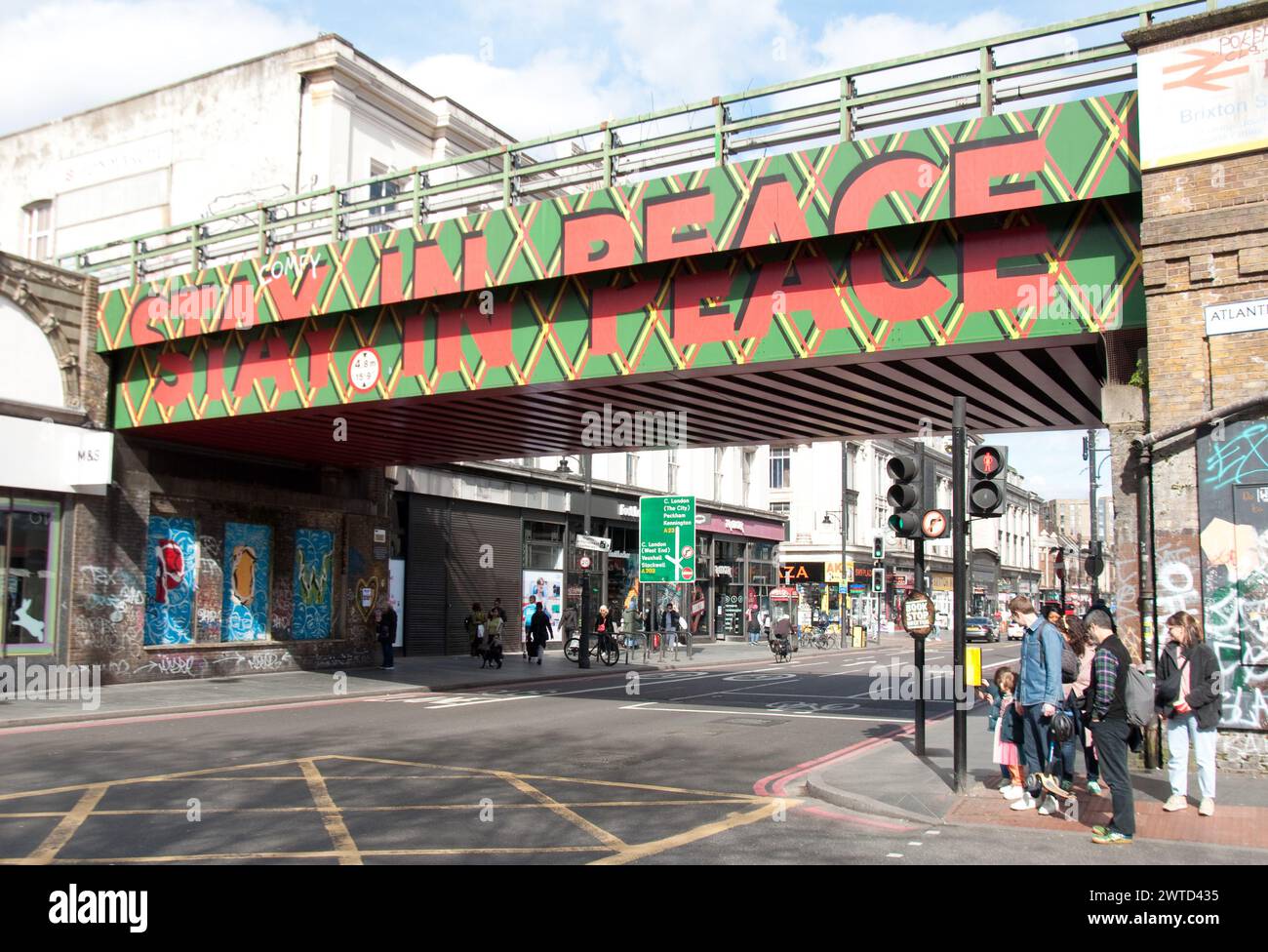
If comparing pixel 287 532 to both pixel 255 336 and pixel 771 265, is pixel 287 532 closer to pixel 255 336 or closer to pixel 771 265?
pixel 255 336

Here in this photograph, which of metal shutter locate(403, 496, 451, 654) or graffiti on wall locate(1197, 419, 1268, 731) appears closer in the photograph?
graffiti on wall locate(1197, 419, 1268, 731)

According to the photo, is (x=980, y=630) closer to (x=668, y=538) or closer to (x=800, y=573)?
(x=800, y=573)

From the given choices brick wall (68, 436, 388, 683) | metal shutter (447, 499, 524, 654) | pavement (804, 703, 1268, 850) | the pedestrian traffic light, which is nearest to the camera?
pavement (804, 703, 1268, 850)

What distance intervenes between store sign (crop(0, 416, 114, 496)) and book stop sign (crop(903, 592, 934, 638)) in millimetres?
15632

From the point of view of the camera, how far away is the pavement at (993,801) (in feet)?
28.2

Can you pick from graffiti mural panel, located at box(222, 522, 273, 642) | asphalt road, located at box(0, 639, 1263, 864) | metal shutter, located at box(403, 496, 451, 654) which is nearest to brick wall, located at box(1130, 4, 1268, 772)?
asphalt road, located at box(0, 639, 1263, 864)

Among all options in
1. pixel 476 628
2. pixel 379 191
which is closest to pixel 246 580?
pixel 476 628

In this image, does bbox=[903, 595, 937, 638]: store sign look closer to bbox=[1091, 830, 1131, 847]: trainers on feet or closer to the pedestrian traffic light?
the pedestrian traffic light

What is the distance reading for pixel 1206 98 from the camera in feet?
36.3

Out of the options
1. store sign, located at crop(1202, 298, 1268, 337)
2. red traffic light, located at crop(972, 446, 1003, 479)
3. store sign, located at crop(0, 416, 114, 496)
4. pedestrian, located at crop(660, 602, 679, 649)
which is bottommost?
pedestrian, located at crop(660, 602, 679, 649)

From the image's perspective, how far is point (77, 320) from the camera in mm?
20984

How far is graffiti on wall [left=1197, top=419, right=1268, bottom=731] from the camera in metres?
10.5

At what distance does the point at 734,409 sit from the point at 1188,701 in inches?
386

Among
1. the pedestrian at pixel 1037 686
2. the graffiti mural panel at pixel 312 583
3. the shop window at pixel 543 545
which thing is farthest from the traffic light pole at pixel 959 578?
the shop window at pixel 543 545
